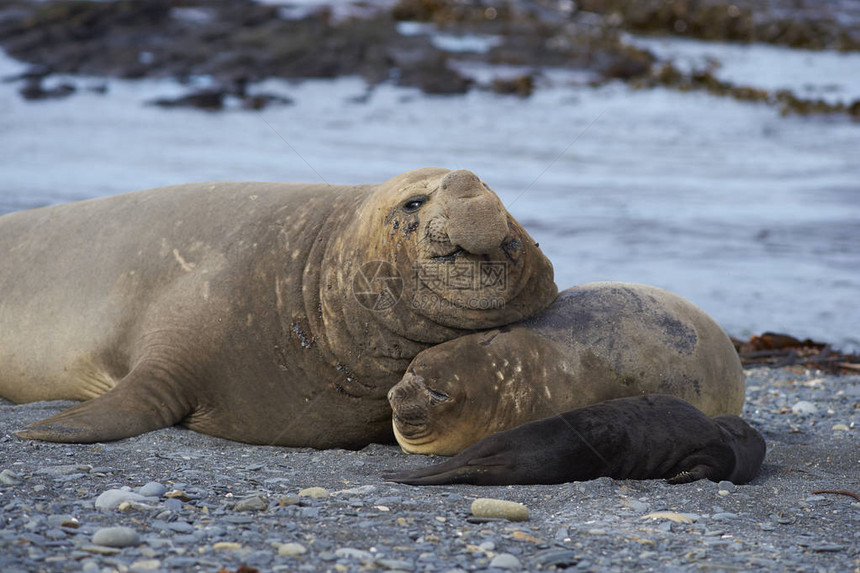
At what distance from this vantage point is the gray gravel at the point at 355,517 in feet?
8.48

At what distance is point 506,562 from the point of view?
2627 mm

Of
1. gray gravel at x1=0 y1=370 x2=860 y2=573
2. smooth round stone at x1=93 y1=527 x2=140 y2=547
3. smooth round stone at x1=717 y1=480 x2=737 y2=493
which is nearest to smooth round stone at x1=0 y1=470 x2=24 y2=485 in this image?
gray gravel at x1=0 y1=370 x2=860 y2=573

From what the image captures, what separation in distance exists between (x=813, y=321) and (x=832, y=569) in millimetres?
5153

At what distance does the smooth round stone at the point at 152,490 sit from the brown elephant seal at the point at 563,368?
1023 mm

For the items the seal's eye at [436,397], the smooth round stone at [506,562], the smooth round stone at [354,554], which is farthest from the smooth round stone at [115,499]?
the seal's eye at [436,397]

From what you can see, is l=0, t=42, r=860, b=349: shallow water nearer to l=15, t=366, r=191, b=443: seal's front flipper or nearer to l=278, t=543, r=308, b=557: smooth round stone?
l=15, t=366, r=191, b=443: seal's front flipper

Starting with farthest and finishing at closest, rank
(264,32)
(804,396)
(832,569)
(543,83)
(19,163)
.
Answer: (264,32) < (543,83) < (19,163) < (804,396) < (832,569)

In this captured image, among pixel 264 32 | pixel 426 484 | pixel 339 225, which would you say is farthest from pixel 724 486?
pixel 264 32

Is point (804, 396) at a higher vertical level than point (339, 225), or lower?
lower

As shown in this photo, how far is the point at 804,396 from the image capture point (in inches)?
223

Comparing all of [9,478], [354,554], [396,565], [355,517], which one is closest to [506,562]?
[396,565]

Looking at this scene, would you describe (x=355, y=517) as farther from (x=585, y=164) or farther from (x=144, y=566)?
(x=585, y=164)

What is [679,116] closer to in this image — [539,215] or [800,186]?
[800,186]

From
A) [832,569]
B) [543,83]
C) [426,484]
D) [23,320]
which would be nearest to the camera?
[832,569]
